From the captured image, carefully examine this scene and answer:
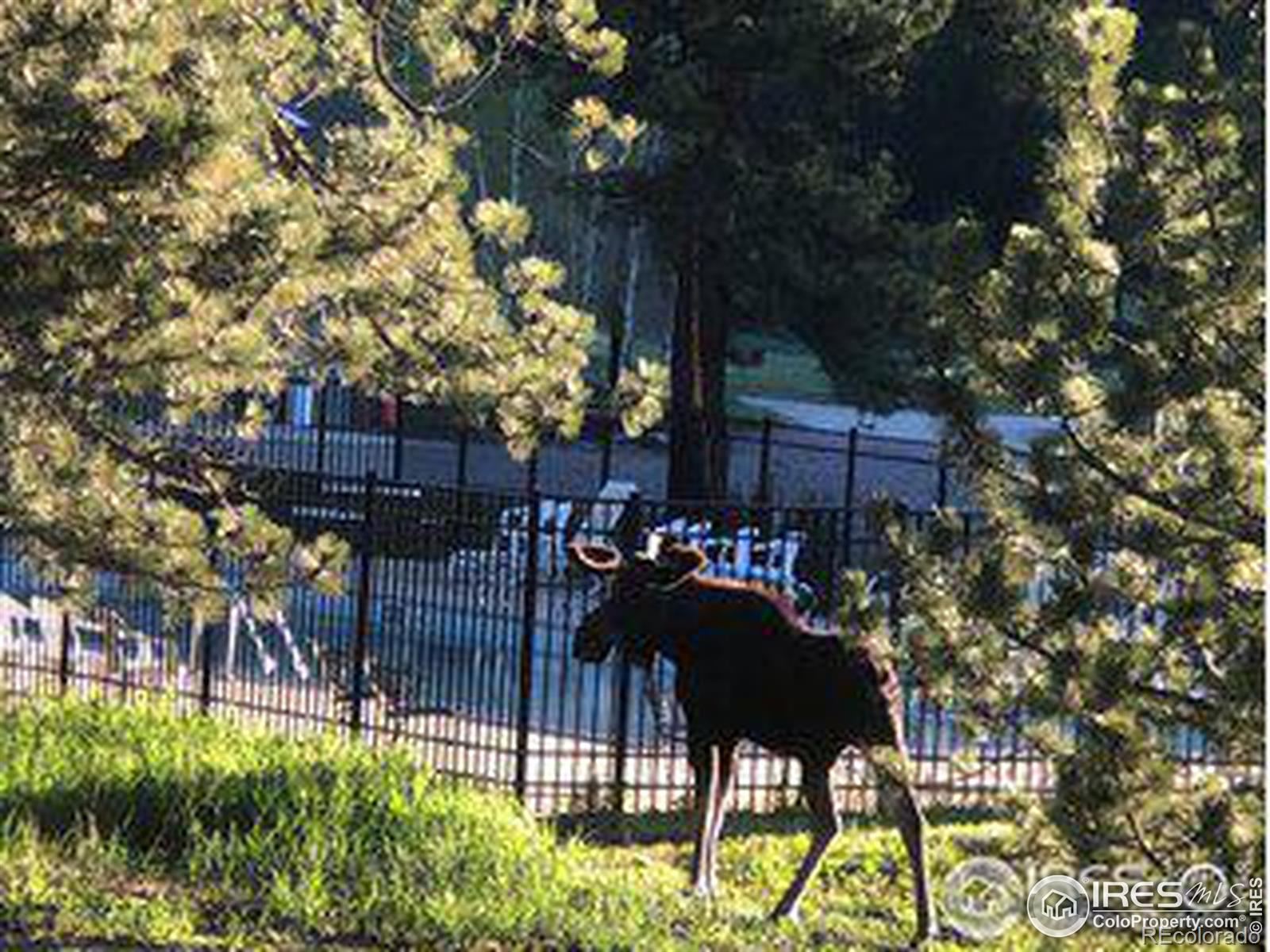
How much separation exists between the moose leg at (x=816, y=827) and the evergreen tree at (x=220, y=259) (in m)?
2.30

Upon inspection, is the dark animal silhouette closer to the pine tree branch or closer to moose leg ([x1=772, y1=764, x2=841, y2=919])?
moose leg ([x1=772, y1=764, x2=841, y2=919])

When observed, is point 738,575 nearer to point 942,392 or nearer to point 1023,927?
point 1023,927

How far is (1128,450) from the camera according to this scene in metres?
5.45

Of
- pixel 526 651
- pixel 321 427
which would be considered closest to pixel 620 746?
pixel 526 651

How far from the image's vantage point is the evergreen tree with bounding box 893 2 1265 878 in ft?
17.3

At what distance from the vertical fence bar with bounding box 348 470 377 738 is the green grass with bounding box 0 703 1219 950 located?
Answer: 1.08 m

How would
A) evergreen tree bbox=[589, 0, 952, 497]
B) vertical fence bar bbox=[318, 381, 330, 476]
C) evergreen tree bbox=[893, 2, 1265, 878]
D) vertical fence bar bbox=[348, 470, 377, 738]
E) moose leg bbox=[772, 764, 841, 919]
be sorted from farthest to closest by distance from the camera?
evergreen tree bbox=[589, 0, 952, 497], vertical fence bar bbox=[318, 381, 330, 476], vertical fence bar bbox=[348, 470, 377, 738], moose leg bbox=[772, 764, 841, 919], evergreen tree bbox=[893, 2, 1265, 878]

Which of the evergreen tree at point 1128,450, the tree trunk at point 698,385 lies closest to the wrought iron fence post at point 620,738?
the evergreen tree at point 1128,450

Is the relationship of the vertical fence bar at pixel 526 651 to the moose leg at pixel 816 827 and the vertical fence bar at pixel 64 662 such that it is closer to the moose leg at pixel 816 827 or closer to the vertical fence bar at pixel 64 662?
the moose leg at pixel 816 827

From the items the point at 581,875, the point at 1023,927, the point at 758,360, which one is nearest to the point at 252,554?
the point at 581,875

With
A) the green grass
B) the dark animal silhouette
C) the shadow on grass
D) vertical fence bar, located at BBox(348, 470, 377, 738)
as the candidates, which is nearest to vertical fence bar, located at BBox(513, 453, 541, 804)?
the shadow on grass

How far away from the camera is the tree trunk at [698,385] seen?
2466 centimetres

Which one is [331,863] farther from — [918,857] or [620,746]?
[620,746]

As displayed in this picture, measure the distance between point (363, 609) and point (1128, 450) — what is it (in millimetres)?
6534
